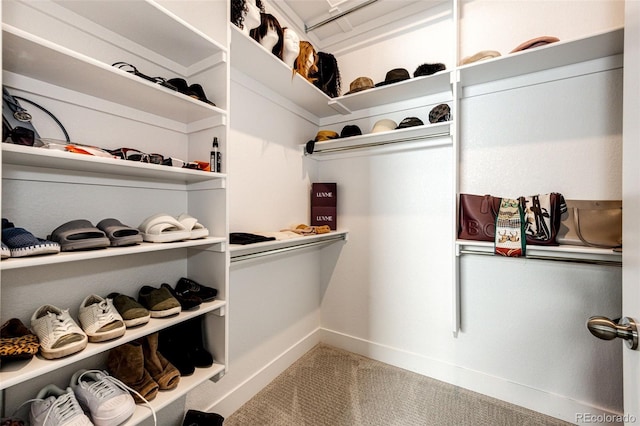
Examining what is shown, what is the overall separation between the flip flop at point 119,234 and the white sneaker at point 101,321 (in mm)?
232

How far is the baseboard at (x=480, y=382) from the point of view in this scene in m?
1.45

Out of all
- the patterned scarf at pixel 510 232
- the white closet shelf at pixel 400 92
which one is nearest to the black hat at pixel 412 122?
the white closet shelf at pixel 400 92

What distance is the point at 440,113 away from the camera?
1671 millimetres

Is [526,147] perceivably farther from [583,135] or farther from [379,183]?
[379,183]

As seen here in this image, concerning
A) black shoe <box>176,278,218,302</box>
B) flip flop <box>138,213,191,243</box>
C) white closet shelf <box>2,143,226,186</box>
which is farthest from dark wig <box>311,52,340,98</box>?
black shoe <box>176,278,218,302</box>

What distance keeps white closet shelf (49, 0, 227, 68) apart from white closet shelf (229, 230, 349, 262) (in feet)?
2.93

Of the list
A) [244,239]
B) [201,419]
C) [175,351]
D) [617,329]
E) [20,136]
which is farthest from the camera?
[244,239]

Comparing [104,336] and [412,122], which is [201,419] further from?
[412,122]

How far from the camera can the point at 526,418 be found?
4.89ft

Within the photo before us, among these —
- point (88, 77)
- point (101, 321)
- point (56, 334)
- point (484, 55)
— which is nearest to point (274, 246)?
point (101, 321)

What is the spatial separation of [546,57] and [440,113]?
555 mm

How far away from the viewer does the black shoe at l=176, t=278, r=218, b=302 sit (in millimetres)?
1145

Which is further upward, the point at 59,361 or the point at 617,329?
the point at 617,329

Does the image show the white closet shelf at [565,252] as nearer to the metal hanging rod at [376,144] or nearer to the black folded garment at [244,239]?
the metal hanging rod at [376,144]
